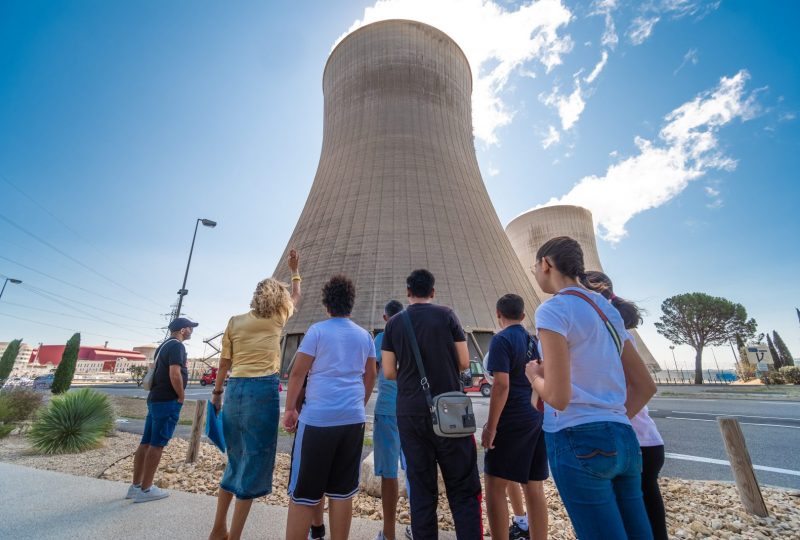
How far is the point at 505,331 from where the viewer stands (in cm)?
201

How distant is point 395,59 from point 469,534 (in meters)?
17.1

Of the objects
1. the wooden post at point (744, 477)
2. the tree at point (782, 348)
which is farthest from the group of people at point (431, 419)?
the tree at point (782, 348)

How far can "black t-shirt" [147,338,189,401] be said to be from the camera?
2.70m

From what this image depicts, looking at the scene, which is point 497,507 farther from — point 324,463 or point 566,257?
point 566,257

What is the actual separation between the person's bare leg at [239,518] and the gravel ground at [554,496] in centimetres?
89

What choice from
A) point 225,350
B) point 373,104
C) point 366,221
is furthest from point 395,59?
point 225,350

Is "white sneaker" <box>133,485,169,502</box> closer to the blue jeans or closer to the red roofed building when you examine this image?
the blue jeans

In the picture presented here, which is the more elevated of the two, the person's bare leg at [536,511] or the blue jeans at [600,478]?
the blue jeans at [600,478]

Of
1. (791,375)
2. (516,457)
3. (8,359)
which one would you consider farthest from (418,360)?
(8,359)

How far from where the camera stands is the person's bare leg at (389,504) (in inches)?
76.7

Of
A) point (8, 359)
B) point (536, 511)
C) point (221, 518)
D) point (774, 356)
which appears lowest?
point (221, 518)

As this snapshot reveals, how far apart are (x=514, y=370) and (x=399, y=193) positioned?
1230 cm

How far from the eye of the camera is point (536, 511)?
70.4 inches

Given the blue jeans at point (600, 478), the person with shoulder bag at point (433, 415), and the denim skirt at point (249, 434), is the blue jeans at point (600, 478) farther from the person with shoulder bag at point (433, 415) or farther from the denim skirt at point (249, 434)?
the denim skirt at point (249, 434)
